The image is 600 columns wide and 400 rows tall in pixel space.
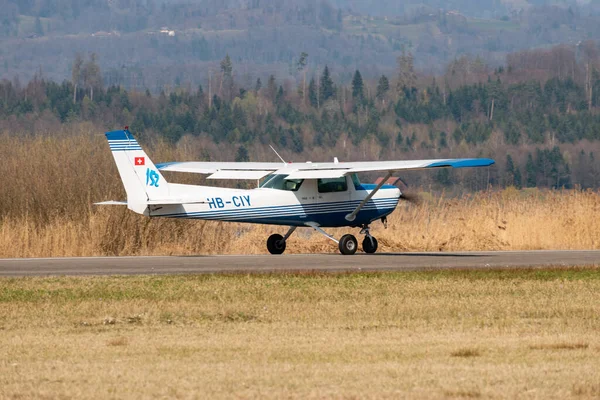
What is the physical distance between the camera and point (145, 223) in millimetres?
26828

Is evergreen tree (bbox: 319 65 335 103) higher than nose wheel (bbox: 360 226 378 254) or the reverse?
the reverse

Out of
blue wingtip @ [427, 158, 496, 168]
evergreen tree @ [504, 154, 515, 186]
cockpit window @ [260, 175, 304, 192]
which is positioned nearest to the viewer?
blue wingtip @ [427, 158, 496, 168]

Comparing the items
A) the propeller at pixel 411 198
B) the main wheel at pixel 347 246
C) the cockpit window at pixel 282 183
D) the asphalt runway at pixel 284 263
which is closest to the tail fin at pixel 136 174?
the asphalt runway at pixel 284 263

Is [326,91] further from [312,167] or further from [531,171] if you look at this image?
[312,167]

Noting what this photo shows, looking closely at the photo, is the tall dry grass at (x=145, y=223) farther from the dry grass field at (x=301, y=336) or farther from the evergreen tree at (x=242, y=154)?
the evergreen tree at (x=242, y=154)

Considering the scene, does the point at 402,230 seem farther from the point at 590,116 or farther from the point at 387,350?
the point at 590,116

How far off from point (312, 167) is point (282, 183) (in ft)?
2.84

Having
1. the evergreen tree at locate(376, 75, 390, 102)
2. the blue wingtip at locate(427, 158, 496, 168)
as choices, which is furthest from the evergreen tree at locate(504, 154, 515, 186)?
the blue wingtip at locate(427, 158, 496, 168)

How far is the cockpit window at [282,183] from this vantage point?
24.7 m

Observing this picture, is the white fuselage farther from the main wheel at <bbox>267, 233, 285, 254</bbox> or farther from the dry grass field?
the dry grass field

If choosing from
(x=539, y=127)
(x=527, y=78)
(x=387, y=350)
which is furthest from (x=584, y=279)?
(x=527, y=78)

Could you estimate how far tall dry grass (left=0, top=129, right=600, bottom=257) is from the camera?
26.2 m

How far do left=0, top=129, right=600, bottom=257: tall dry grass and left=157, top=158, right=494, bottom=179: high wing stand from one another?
1531mm

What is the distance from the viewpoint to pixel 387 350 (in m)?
11.1
